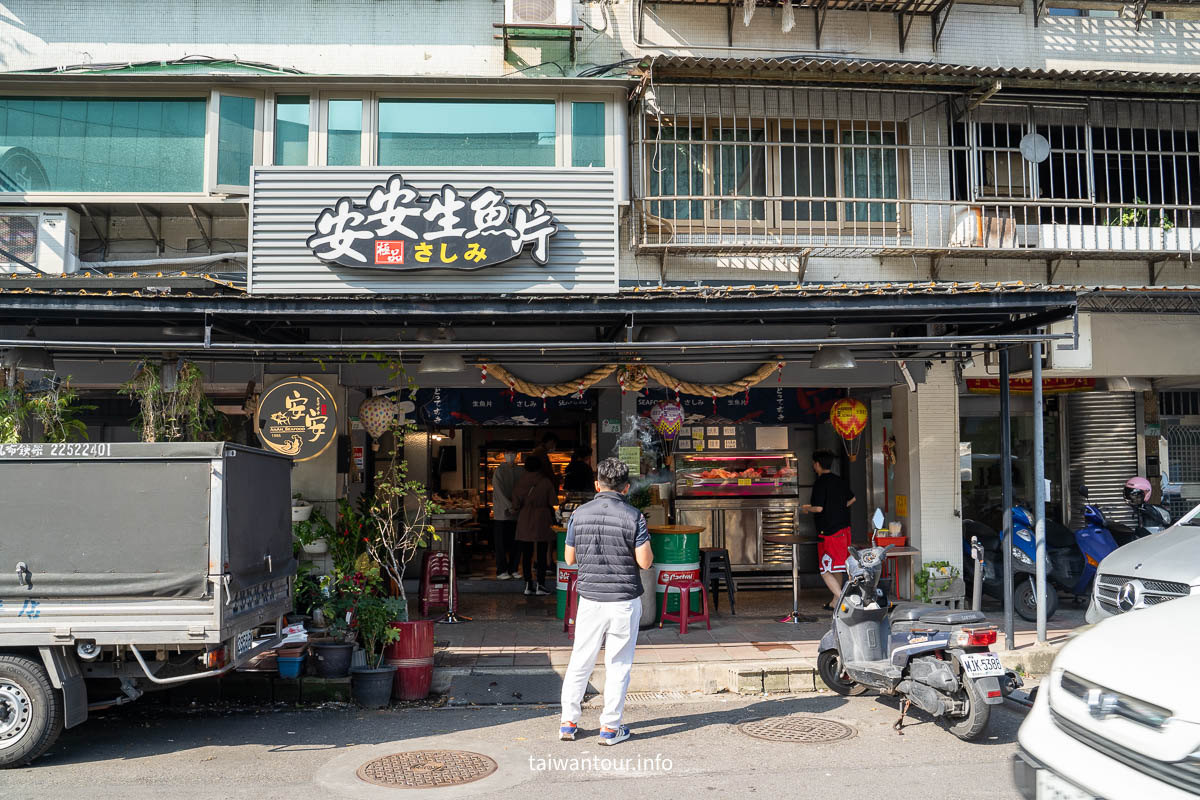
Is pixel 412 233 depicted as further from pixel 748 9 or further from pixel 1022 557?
pixel 1022 557

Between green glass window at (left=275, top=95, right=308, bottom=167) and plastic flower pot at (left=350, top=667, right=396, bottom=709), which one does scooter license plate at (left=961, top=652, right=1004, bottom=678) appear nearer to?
plastic flower pot at (left=350, top=667, right=396, bottom=709)

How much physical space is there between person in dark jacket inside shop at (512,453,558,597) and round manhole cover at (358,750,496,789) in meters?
6.72

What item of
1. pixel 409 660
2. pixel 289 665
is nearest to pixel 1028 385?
pixel 409 660

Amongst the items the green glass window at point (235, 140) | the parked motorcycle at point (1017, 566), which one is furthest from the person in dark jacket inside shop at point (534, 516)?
the parked motorcycle at point (1017, 566)

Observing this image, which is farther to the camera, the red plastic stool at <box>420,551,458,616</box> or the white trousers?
the red plastic stool at <box>420,551,458,616</box>

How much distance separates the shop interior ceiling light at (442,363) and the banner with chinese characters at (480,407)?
9.59 feet

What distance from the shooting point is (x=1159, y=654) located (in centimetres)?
441

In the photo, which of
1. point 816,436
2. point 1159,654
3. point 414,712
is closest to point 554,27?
point 816,436

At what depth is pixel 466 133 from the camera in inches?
463

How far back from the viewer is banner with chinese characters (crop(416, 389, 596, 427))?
13328mm

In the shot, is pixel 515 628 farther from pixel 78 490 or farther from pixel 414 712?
pixel 78 490

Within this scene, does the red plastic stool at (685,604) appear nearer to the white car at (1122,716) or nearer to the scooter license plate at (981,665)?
the scooter license plate at (981,665)

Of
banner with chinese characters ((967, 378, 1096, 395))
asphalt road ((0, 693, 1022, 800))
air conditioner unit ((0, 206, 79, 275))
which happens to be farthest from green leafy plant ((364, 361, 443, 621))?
banner with chinese characters ((967, 378, 1096, 395))

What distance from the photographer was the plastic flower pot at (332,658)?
8.38m
